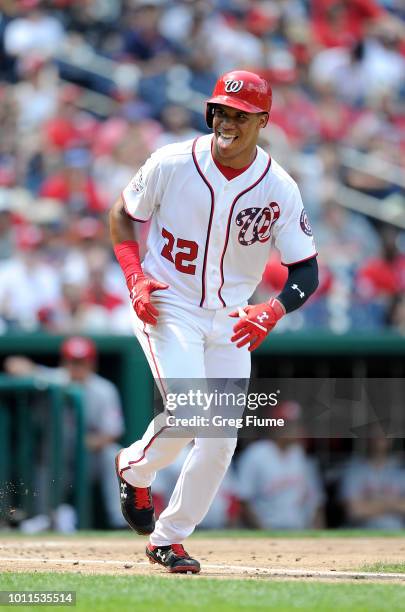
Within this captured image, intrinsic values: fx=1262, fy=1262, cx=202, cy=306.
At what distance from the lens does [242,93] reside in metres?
4.99

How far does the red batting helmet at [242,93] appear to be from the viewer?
4.98 m

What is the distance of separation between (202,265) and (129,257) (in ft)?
1.05

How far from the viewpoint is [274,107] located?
39.1ft

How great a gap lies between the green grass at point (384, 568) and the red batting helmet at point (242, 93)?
2.05m

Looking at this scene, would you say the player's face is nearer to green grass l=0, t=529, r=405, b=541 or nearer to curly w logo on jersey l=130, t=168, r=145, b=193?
curly w logo on jersey l=130, t=168, r=145, b=193

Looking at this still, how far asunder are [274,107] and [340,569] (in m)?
7.05

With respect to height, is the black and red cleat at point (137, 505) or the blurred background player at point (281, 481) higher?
the black and red cleat at point (137, 505)

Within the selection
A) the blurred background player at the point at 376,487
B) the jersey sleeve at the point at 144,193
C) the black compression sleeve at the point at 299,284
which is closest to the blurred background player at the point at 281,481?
the blurred background player at the point at 376,487

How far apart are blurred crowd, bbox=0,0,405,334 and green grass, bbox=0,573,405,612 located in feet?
13.3

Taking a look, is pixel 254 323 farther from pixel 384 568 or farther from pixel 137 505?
pixel 384 568

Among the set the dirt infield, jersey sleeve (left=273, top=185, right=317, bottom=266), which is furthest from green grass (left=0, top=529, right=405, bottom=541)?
jersey sleeve (left=273, top=185, right=317, bottom=266)

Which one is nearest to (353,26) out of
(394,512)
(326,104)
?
(326,104)

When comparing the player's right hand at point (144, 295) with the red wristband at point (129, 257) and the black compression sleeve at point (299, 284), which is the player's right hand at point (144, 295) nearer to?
the red wristband at point (129, 257)

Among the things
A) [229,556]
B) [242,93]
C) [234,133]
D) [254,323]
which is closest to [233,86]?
[242,93]
